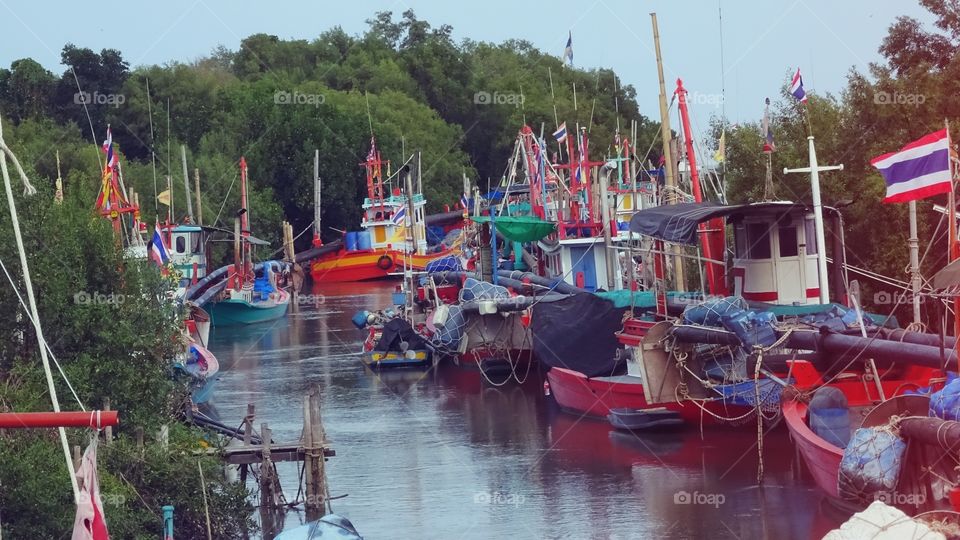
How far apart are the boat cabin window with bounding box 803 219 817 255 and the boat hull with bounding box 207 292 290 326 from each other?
3010 cm

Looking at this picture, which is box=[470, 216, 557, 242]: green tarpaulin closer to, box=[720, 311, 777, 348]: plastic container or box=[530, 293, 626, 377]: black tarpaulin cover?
box=[530, 293, 626, 377]: black tarpaulin cover

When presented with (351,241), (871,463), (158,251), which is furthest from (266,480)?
Result: (351,241)

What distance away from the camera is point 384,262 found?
74812mm

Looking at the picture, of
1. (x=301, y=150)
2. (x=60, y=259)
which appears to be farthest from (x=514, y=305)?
(x=301, y=150)

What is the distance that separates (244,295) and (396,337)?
15173mm

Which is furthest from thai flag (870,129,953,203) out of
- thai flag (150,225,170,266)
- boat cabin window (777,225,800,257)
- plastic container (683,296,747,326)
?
thai flag (150,225,170,266)

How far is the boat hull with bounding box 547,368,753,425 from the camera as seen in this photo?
29.3 meters

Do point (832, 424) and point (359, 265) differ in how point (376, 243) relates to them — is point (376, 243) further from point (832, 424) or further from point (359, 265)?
point (832, 424)

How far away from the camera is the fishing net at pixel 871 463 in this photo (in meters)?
19.5

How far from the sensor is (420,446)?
1198 inches

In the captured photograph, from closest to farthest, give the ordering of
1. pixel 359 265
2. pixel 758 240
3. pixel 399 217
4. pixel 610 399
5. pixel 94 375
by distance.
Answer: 1. pixel 94 375
2. pixel 758 240
3. pixel 610 399
4. pixel 399 217
5. pixel 359 265

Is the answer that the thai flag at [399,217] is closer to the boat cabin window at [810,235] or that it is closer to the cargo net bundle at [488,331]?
the cargo net bundle at [488,331]

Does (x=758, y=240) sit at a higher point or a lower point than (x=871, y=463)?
higher

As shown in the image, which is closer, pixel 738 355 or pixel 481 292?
pixel 738 355
